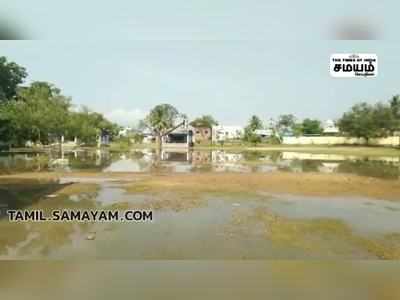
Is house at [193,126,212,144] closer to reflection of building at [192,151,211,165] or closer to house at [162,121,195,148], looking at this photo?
house at [162,121,195,148]

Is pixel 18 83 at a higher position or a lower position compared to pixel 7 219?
higher

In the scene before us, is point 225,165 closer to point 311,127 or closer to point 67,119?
point 311,127

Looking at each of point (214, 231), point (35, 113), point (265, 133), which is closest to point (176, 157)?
point (265, 133)

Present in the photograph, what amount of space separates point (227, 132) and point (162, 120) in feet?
11.0

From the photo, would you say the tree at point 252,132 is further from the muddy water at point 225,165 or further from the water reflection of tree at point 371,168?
the water reflection of tree at point 371,168

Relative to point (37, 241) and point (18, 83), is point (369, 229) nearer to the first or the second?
point (37, 241)

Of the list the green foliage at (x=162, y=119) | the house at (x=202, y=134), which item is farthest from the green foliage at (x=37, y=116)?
the house at (x=202, y=134)

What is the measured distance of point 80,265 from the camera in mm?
3436

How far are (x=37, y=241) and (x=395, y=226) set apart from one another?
13.9ft

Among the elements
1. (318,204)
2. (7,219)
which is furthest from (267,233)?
(7,219)

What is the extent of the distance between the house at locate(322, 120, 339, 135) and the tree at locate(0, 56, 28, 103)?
40.7 ft

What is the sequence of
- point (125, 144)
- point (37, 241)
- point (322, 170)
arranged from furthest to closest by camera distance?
point (125, 144) → point (322, 170) → point (37, 241)

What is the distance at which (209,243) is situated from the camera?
4.12 metres

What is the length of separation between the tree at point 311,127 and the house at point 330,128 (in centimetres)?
21
